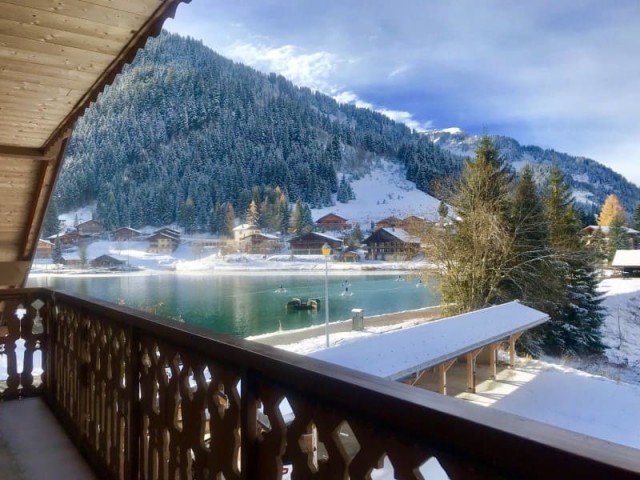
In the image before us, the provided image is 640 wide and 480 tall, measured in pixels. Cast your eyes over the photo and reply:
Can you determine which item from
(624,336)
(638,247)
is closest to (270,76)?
(638,247)

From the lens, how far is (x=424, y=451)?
0.63m

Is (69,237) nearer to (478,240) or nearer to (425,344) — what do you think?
(478,240)

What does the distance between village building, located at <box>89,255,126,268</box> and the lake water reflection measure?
1.67m

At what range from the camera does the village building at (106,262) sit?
2992 centimetres

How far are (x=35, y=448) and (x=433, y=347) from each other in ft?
20.5

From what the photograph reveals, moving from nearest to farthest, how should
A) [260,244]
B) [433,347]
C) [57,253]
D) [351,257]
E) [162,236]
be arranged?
[433,347] → [57,253] → [351,257] → [162,236] → [260,244]

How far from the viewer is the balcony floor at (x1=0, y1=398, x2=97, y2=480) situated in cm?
207

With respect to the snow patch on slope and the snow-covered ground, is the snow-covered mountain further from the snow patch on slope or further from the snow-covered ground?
the snow-covered ground

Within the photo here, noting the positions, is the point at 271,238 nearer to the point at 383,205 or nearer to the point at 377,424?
the point at 383,205

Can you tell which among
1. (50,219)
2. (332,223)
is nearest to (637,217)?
(332,223)

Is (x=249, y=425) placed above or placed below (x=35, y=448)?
above

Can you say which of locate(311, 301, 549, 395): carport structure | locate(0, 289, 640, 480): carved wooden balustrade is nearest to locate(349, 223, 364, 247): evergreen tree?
locate(311, 301, 549, 395): carport structure

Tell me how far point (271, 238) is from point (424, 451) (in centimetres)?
4529

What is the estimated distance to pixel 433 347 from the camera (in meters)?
7.53
